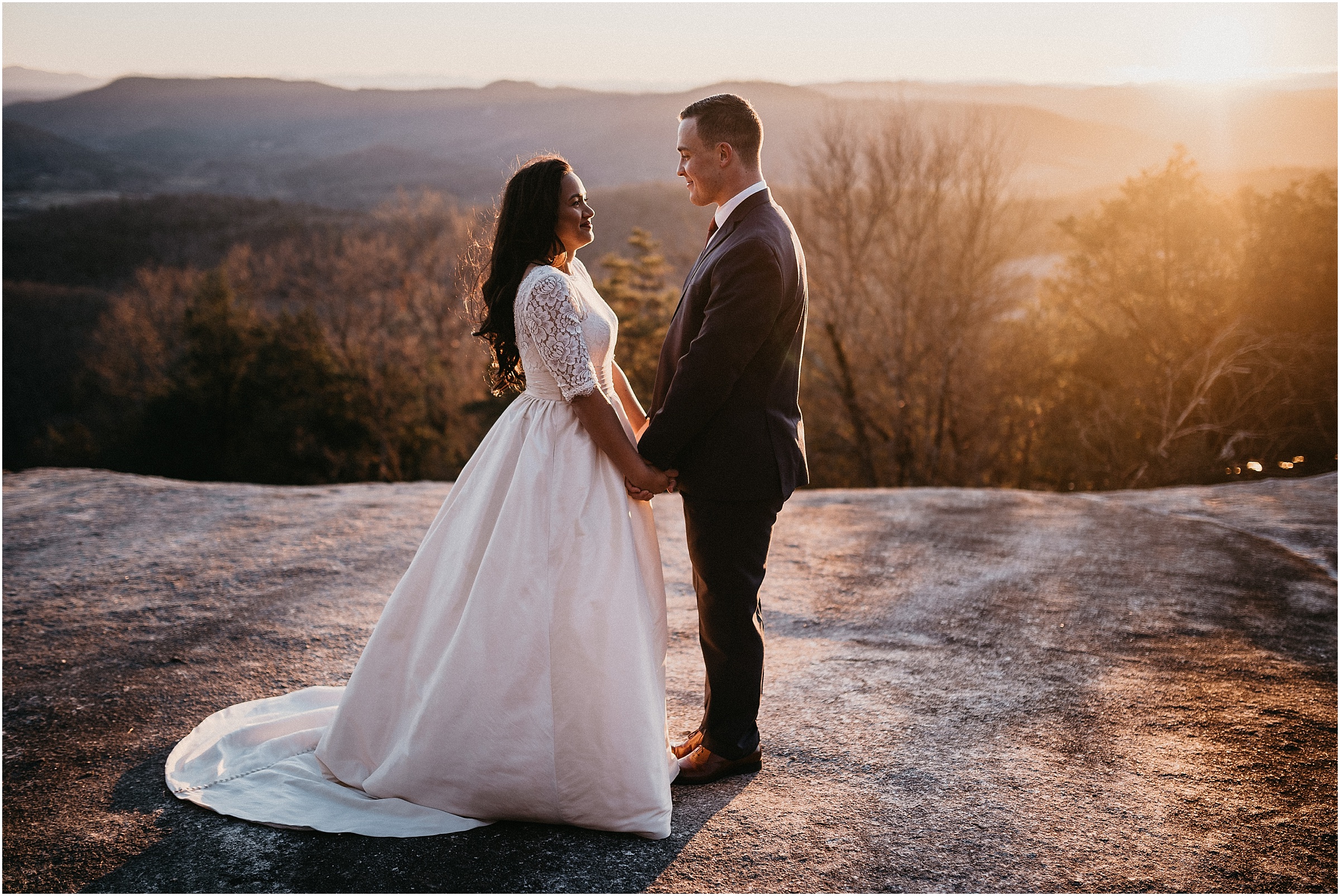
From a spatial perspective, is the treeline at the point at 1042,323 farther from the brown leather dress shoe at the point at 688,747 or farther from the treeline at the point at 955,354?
the brown leather dress shoe at the point at 688,747

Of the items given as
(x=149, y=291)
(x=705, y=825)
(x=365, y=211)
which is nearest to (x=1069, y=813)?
(x=705, y=825)

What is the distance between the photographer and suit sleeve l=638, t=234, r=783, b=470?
2.79 metres

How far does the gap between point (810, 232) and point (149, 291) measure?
3009 cm

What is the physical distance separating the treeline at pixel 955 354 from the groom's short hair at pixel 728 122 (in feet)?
38.8

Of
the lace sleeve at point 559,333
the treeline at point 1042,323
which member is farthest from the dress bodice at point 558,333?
the treeline at point 1042,323

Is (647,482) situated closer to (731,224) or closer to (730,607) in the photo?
(730,607)

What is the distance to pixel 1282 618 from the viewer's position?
5.06m

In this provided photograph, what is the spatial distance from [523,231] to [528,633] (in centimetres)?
134

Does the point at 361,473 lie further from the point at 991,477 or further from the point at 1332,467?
the point at 1332,467

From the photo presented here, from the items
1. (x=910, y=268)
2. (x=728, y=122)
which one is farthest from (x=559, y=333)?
(x=910, y=268)

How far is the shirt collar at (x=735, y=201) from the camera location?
298 cm

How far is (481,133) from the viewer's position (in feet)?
396

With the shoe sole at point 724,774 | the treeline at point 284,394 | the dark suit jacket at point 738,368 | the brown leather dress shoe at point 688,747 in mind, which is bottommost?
the treeline at point 284,394

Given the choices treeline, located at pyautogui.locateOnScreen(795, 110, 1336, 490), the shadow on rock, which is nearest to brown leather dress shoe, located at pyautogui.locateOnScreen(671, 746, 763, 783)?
the shadow on rock
